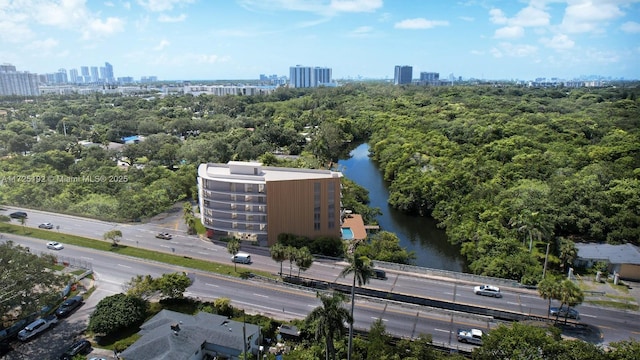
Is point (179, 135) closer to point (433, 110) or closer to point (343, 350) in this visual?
point (433, 110)

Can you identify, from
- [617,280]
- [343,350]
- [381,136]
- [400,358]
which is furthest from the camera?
[381,136]

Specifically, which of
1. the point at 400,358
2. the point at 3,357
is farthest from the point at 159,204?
the point at 400,358

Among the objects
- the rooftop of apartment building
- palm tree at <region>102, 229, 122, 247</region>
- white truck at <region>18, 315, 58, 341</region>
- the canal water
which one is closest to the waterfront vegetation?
the canal water

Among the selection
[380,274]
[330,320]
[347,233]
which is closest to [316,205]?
[347,233]

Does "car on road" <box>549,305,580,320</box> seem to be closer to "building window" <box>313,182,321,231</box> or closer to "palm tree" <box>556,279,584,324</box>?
"palm tree" <box>556,279,584,324</box>

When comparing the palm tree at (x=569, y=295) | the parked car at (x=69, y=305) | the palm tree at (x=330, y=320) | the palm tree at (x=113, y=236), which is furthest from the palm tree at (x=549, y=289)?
the palm tree at (x=113, y=236)

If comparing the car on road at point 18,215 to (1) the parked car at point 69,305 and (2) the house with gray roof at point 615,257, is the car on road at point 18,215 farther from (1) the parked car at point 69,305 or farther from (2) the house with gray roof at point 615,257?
(2) the house with gray roof at point 615,257
